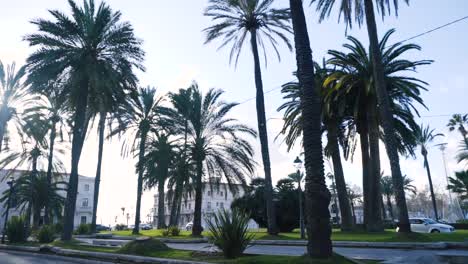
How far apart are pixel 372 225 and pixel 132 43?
71.7 ft

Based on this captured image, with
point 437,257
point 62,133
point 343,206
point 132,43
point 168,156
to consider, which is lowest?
point 437,257

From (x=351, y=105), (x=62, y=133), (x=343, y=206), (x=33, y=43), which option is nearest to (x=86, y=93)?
(x=33, y=43)

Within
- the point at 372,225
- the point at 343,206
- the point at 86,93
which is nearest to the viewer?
the point at 86,93

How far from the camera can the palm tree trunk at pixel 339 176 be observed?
3334cm

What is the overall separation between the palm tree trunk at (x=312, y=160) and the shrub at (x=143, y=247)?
770 cm

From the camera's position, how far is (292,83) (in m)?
34.1

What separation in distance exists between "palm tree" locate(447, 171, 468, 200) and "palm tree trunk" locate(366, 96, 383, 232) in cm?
3006

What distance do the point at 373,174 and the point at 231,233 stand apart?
1969cm

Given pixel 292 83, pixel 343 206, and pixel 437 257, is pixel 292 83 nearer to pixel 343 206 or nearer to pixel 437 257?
pixel 343 206

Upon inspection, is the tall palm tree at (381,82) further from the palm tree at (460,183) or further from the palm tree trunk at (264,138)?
the palm tree at (460,183)

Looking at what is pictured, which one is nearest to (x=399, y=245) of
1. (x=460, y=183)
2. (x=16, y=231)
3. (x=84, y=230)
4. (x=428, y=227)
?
(x=428, y=227)

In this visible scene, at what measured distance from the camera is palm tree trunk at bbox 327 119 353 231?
3334cm

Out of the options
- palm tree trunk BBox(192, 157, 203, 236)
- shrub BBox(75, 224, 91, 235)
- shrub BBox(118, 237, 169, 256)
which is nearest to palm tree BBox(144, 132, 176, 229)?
palm tree trunk BBox(192, 157, 203, 236)

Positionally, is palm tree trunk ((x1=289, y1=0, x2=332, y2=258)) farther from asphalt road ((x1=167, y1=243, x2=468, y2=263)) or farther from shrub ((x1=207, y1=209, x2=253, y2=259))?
asphalt road ((x1=167, y1=243, x2=468, y2=263))
